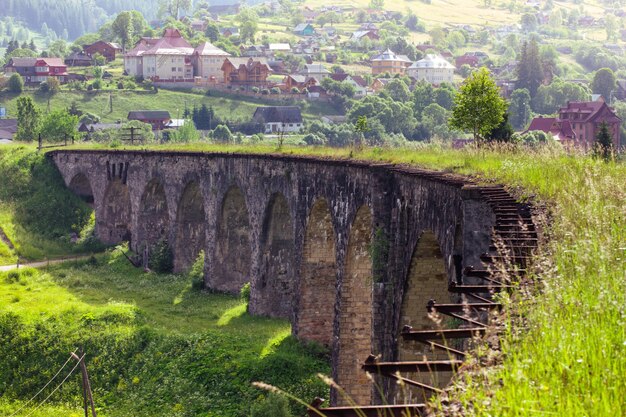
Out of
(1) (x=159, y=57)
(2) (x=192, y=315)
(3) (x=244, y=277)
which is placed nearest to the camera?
(2) (x=192, y=315)

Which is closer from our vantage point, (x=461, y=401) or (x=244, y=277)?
(x=461, y=401)

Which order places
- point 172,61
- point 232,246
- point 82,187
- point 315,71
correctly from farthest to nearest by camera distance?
point 315,71 < point 172,61 < point 82,187 < point 232,246

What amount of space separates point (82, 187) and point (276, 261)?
27474 millimetres

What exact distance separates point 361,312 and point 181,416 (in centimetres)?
542

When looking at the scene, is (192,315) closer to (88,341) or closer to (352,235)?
(88,341)

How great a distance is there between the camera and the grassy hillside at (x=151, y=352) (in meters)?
28.9

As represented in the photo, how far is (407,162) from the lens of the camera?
2547 cm

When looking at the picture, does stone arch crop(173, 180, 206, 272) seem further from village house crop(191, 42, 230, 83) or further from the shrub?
village house crop(191, 42, 230, 83)

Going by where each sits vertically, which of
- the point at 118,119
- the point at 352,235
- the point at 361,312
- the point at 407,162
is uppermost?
the point at 407,162

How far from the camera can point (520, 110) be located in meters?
126

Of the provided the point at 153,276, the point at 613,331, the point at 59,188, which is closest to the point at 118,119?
the point at 59,188

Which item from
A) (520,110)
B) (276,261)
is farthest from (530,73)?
(276,261)

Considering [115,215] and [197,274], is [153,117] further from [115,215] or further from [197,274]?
[197,274]

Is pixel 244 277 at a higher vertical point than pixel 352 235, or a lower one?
lower
